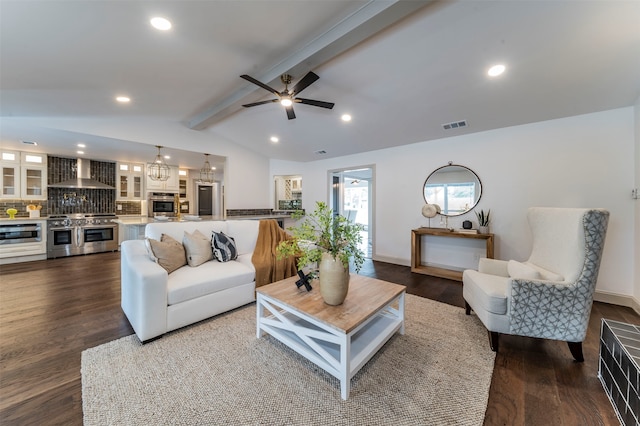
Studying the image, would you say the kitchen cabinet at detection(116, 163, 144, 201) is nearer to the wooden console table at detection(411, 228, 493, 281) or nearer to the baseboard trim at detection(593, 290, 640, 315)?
the wooden console table at detection(411, 228, 493, 281)

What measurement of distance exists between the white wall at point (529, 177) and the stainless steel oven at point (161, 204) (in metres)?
5.71

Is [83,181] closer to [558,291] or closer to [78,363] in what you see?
[78,363]

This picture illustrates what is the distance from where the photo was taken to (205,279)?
7.53ft

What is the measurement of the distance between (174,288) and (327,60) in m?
2.71

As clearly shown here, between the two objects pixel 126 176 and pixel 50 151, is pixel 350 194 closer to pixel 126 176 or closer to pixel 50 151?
pixel 126 176

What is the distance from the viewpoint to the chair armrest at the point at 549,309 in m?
1.68

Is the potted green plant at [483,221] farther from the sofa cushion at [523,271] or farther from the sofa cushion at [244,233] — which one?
the sofa cushion at [244,233]

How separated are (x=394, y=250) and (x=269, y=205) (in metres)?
3.57

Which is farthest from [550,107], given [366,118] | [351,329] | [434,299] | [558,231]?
[351,329]

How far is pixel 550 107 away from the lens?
2.89 m

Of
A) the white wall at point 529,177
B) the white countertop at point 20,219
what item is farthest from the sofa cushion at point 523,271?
the white countertop at point 20,219

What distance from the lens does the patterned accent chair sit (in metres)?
1.64

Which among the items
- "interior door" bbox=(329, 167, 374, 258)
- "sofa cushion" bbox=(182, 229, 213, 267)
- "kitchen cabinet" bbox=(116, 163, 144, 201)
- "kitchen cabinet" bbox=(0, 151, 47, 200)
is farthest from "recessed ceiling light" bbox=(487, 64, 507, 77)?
"kitchen cabinet" bbox=(0, 151, 47, 200)

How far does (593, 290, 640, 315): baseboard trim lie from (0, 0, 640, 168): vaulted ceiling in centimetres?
231
